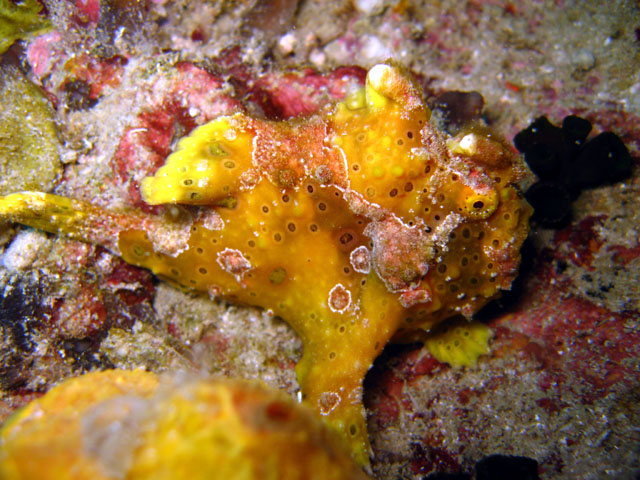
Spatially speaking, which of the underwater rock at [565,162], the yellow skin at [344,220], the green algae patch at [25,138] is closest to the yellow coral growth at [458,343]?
the yellow skin at [344,220]

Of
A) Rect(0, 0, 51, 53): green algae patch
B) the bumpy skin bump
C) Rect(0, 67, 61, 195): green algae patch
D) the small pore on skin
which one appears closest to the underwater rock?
the small pore on skin

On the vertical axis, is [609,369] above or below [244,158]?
below

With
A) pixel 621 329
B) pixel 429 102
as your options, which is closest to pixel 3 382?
pixel 429 102

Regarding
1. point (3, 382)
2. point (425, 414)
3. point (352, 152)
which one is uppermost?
point (352, 152)

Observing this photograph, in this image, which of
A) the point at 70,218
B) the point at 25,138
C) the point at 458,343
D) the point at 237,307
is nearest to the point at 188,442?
the point at 237,307

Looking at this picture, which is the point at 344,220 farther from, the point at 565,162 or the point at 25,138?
the point at 25,138

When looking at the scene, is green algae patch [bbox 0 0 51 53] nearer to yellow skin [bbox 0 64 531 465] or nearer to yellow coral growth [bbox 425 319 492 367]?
yellow skin [bbox 0 64 531 465]

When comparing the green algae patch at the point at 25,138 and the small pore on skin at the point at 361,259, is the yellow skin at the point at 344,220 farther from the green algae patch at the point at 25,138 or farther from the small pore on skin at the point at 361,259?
the green algae patch at the point at 25,138

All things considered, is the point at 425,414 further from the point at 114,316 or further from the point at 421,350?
the point at 114,316
